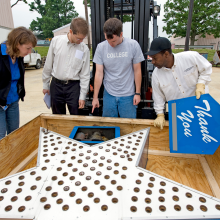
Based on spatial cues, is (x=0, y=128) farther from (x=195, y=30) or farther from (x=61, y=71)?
(x=195, y=30)

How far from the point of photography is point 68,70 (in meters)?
2.15

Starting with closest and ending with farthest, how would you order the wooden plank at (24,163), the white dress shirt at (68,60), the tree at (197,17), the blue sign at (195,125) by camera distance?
the blue sign at (195,125)
the wooden plank at (24,163)
the white dress shirt at (68,60)
the tree at (197,17)

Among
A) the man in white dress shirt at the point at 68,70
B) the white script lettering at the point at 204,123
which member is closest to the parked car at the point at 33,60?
the man in white dress shirt at the point at 68,70

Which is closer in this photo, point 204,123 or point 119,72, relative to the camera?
point 204,123

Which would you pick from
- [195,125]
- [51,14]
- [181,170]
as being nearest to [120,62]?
[195,125]

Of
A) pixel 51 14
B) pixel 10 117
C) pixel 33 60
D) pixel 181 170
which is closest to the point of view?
pixel 181 170

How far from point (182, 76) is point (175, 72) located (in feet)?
0.28

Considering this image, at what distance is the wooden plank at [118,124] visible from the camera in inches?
69.8

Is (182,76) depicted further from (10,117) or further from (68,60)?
(10,117)

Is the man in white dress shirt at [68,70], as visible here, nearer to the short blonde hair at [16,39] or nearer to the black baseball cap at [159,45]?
the short blonde hair at [16,39]

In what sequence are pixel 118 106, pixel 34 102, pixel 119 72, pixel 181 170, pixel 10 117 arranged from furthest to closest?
1. pixel 34 102
2. pixel 118 106
3. pixel 119 72
4. pixel 10 117
5. pixel 181 170

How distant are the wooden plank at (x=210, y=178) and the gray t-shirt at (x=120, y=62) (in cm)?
102

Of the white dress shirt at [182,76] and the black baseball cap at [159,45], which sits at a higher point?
the black baseball cap at [159,45]

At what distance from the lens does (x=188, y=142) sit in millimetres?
1494
